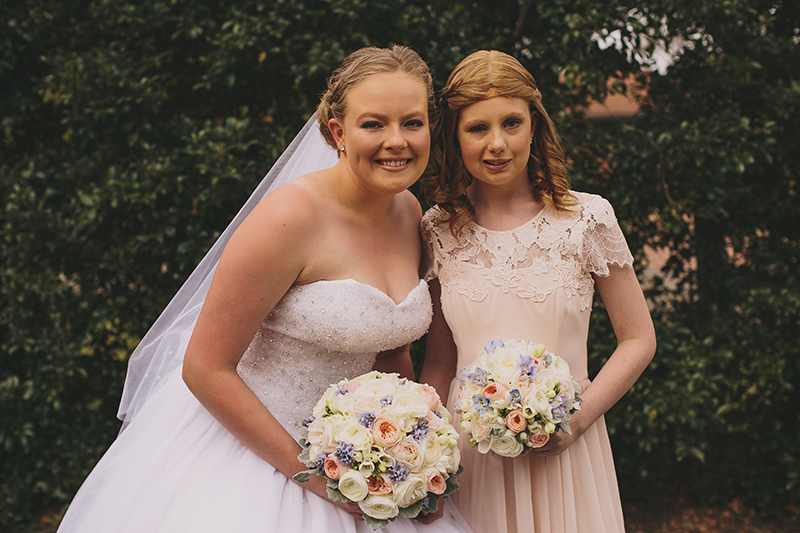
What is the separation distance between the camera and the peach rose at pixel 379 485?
163cm

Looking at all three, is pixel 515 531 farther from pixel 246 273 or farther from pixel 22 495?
pixel 22 495

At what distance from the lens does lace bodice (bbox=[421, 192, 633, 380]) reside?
2.13m

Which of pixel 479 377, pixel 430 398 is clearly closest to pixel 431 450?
pixel 430 398

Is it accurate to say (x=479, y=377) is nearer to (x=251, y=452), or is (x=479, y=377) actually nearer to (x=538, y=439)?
(x=538, y=439)

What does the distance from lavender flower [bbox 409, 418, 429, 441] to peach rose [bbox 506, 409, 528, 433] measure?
25 centimetres

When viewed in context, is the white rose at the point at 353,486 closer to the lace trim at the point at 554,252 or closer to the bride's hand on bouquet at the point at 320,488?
the bride's hand on bouquet at the point at 320,488

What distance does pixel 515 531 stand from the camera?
215 cm

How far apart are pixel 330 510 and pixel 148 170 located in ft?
8.24

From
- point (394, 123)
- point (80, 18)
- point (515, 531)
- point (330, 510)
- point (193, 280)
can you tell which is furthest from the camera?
point (80, 18)

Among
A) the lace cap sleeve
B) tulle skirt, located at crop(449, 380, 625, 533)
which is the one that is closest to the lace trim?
the lace cap sleeve

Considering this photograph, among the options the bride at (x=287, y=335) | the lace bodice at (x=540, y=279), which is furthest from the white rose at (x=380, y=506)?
the lace bodice at (x=540, y=279)

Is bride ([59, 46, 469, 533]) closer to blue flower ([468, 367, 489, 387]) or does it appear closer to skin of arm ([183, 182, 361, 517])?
skin of arm ([183, 182, 361, 517])

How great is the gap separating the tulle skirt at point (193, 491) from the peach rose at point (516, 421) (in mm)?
481

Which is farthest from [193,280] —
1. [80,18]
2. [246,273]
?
[80,18]
